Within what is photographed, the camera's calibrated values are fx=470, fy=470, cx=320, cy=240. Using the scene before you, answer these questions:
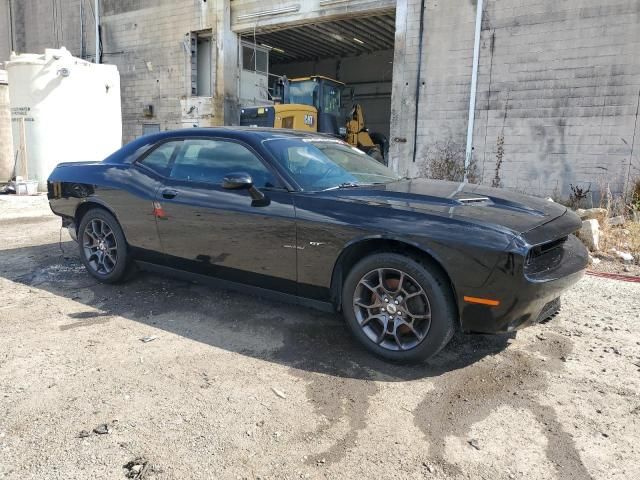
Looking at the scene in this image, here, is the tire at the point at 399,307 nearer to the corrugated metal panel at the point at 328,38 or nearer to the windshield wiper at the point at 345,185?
the windshield wiper at the point at 345,185

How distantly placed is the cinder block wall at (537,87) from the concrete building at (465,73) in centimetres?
2

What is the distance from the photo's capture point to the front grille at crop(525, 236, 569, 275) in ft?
Answer: 8.67

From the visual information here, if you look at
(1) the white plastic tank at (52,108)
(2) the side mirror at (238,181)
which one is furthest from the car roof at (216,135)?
(1) the white plastic tank at (52,108)

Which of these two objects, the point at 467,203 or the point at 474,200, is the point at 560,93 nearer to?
the point at 474,200

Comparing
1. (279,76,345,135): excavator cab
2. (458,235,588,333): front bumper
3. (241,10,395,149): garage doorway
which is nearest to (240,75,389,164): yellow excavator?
(279,76,345,135): excavator cab

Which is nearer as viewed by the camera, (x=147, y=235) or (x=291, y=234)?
(x=291, y=234)

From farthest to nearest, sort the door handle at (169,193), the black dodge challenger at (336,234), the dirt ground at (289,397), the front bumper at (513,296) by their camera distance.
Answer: the door handle at (169,193) < the black dodge challenger at (336,234) < the front bumper at (513,296) < the dirt ground at (289,397)

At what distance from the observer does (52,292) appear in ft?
13.8

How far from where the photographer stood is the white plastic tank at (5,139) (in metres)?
12.5

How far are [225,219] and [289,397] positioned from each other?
1461 millimetres

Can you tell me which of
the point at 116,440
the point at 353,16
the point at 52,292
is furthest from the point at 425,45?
the point at 116,440

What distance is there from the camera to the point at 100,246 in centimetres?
438

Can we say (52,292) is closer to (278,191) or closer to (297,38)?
(278,191)

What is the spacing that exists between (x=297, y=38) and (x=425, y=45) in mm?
8545
